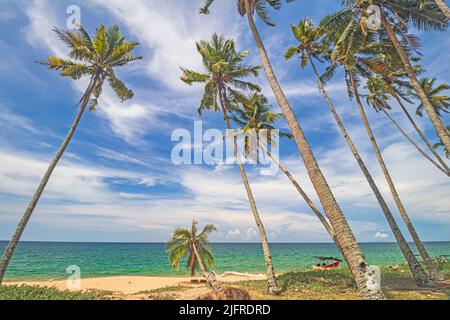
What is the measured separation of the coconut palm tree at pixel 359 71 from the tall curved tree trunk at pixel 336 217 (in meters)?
5.85

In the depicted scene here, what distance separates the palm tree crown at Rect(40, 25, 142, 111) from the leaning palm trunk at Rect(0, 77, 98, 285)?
0.77 meters

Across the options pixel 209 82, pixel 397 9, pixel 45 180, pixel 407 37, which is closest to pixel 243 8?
pixel 209 82

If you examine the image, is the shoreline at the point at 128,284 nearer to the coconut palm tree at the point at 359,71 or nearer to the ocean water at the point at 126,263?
the ocean water at the point at 126,263

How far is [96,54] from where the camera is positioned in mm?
14953

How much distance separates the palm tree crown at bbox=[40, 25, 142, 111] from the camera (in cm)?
1459

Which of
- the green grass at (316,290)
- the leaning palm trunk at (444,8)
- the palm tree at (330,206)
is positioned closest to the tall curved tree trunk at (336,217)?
the palm tree at (330,206)

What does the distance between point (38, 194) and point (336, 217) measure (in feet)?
46.1

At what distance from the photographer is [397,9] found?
12.7 meters

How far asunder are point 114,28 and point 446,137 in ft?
61.0

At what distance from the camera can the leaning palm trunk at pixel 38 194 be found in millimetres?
11414

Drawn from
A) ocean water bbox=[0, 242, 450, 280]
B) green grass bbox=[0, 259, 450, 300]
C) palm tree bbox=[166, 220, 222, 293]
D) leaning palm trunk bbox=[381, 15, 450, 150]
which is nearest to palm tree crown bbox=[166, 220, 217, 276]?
palm tree bbox=[166, 220, 222, 293]

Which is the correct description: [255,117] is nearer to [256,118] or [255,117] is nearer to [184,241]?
[256,118]

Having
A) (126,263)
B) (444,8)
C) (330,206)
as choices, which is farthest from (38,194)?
(126,263)
